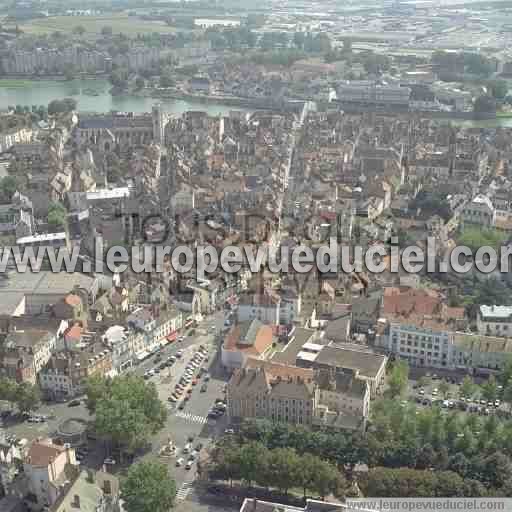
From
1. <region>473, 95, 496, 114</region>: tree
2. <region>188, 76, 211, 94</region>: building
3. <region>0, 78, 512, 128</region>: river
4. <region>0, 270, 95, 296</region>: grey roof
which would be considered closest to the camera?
<region>0, 270, 95, 296</region>: grey roof

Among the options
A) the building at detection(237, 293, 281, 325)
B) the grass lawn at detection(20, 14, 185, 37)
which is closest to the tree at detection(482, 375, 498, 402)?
the building at detection(237, 293, 281, 325)

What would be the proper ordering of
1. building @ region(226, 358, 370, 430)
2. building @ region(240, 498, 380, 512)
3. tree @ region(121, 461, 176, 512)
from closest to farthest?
building @ region(240, 498, 380, 512)
tree @ region(121, 461, 176, 512)
building @ region(226, 358, 370, 430)

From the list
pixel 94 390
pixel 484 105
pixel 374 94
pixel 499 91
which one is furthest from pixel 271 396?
pixel 499 91

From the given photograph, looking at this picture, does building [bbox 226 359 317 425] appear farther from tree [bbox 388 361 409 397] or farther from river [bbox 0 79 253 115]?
river [bbox 0 79 253 115]

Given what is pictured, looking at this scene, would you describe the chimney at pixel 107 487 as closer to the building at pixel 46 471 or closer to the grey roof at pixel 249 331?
the building at pixel 46 471

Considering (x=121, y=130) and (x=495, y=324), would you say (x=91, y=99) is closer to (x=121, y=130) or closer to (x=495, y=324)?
(x=121, y=130)

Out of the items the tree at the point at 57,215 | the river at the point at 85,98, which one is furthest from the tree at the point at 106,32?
the tree at the point at 57,215

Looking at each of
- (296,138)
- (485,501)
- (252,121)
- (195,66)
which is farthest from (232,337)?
(195,66)
